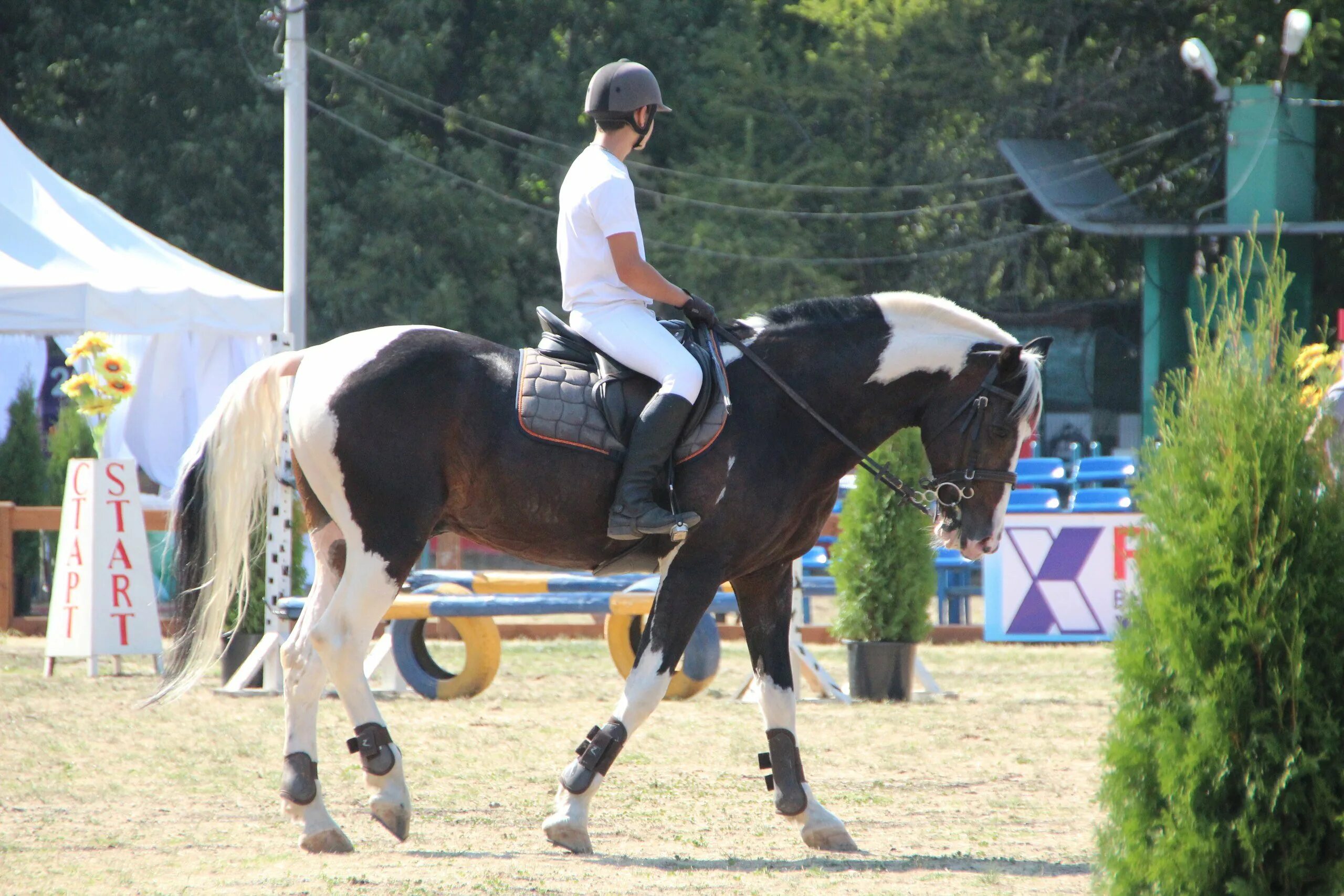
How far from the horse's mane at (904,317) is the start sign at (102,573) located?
666 cm

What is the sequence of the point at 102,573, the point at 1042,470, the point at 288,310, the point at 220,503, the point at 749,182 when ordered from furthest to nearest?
the point at 749,182, the point at 1042,470, the point at 288,310, the point at 102,573, the point at 220,503

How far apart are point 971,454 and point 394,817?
2375 mm

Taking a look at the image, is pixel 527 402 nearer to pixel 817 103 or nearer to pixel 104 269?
pixel 104 269

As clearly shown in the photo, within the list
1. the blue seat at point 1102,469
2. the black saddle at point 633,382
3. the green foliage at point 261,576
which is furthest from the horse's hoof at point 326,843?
the blue seat at point 1102,469

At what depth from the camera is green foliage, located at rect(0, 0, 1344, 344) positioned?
26953 mm

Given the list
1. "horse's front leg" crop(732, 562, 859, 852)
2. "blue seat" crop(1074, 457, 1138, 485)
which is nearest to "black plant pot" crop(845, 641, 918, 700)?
"horse's front leg" crop(732, 562, 859, 852)

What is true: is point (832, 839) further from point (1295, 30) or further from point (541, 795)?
point (1295, 30)

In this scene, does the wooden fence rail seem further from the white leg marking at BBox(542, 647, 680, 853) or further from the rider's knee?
the rider's knee

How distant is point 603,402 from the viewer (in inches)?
217

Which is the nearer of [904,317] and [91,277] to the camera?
[904,317]

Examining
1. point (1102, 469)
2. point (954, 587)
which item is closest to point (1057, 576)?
point (954, 587)

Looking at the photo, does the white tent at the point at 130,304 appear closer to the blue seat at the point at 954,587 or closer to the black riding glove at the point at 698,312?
the blue seat at the point at 954,587

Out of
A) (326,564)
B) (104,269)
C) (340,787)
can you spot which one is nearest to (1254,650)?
(326,564)

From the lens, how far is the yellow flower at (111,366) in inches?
471
